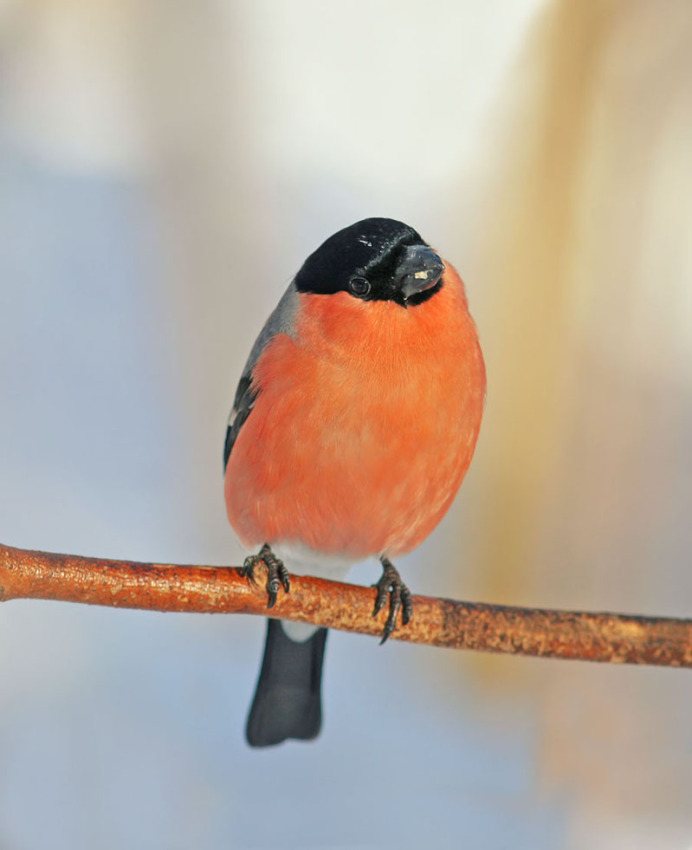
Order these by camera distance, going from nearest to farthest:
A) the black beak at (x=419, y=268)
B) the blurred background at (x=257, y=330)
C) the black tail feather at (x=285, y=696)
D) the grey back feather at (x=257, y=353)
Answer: the black beak at (x=419, y=268), the grey back feather at (x=257, y=353), the black tail feather at (x=285, y=696), the blurred background at (x=257, y=330)

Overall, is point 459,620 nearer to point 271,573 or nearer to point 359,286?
point 271,573

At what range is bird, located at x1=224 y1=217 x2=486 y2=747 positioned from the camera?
56cm

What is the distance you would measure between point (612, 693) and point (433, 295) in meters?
0.66

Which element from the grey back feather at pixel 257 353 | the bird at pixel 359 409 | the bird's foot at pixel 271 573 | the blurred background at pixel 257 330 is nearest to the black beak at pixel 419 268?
the bird at pixel 359 409

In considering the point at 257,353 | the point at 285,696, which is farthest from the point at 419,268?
the point at 285,696

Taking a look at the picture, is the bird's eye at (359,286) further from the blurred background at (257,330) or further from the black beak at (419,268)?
the blurred background at (257,330)

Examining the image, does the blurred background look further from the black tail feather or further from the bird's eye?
the bird's eye

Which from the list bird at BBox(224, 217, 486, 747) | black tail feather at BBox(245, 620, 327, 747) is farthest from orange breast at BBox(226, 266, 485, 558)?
black tail feather at BBox(245, 620, 327, 747)

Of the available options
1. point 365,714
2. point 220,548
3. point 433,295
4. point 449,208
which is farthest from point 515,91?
point 365,714

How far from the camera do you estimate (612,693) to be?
1.04 meters

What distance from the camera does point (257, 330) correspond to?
3.04 feet

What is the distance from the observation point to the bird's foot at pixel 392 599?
64 centimetres

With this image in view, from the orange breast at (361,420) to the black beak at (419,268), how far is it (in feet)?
0.09

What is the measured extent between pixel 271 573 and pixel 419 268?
0.75ft
